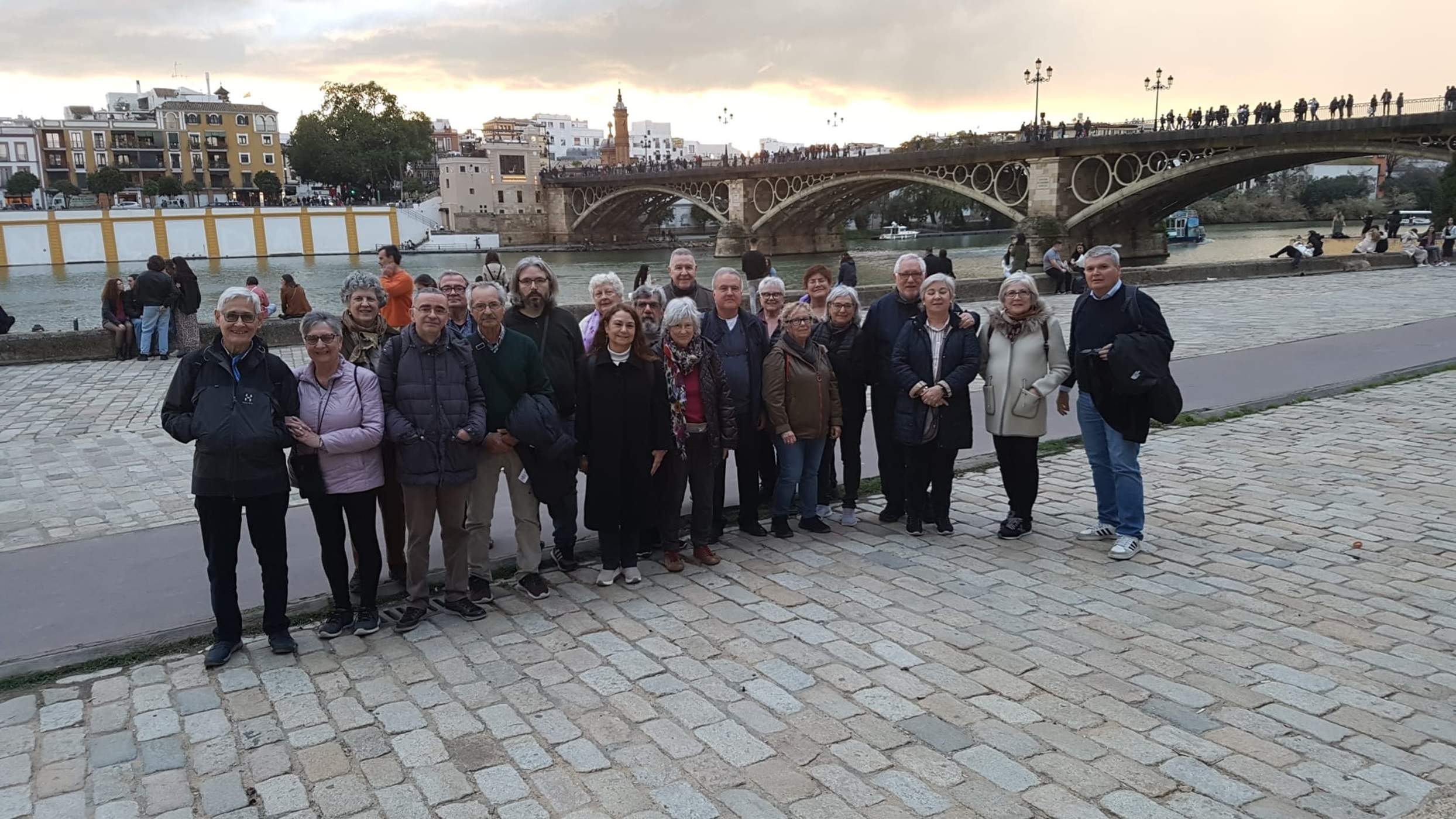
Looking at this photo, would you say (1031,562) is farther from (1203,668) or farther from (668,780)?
(668,780)

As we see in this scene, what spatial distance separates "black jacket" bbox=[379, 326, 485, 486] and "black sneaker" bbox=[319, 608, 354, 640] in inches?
24.8

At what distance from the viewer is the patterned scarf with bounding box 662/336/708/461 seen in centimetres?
503

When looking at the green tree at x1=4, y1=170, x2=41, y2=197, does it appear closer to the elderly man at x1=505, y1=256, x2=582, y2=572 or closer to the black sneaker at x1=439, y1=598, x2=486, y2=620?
the elderly man at x1=505, y1=256, x2=582, y2=572

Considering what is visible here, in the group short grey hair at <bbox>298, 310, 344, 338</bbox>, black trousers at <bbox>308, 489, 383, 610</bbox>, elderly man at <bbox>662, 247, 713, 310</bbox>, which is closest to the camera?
short grey hair at <bbox>298, 310, 344, 338</bbox>

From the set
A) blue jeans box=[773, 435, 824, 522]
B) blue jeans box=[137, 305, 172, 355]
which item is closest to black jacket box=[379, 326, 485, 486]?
blue jeans box=[773, 435, 824, 522]

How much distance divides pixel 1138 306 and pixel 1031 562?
1.40 metres

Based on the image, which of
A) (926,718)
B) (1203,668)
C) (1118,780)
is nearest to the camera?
(1118,780)

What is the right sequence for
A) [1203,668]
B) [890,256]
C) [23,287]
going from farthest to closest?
[890,256], [23,287], [1203,668]

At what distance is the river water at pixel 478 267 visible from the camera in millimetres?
36688

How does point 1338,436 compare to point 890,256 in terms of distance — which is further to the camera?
point 890,256

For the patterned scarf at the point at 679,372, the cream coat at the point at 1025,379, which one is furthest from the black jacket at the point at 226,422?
the cream coat at the point at 1025,379

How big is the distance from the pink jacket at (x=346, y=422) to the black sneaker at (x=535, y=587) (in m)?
0.91

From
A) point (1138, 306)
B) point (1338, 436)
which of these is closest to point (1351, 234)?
point (1338, 436)

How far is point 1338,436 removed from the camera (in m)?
7.66
